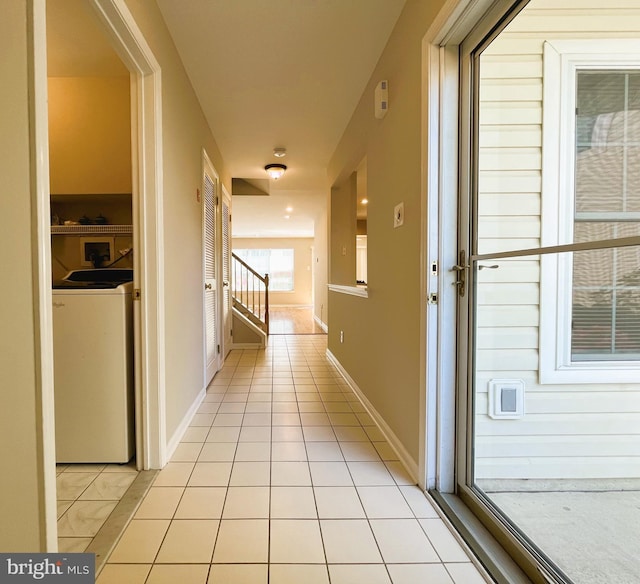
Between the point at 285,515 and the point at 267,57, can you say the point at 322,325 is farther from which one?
the point at 285,515

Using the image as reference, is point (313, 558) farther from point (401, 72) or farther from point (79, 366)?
point (401, 72)

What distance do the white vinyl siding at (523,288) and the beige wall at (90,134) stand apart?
86.4 inches

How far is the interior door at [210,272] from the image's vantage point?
301 centimetres

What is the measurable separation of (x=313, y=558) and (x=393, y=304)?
49.0 inches

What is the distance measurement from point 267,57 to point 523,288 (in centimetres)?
207

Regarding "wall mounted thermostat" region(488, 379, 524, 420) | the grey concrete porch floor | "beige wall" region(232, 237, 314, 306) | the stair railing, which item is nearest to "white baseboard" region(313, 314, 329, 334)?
the stair railing

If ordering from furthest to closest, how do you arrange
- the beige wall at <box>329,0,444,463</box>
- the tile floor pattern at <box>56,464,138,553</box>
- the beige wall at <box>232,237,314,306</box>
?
the beige wall at <box>232,237,314,306</box>
the beige wall at <box>329,0,444,463</box>
the tile floor pattern at <box>56,464,138,553</box>

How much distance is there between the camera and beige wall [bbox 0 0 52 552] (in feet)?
2.50

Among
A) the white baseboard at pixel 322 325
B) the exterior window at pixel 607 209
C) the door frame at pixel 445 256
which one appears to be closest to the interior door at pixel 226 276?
the white baseboard at pixel 322 325

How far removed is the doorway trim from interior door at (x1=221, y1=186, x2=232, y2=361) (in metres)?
2.20

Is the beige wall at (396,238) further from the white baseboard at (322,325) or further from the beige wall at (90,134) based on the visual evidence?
the white baseboard at (322,325)

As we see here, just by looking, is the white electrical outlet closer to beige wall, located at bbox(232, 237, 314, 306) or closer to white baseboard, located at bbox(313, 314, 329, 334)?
white baseboard, located at bbox(313, 314, 329, 334)

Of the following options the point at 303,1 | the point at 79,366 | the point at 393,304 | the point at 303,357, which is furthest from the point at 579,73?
the point at 303,357

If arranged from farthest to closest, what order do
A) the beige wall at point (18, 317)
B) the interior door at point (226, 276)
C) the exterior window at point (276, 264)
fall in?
1. the exterior window at point (276, 264)
2. the interior door at point (226, 276)
3. the beige wall at point (18, 317)
